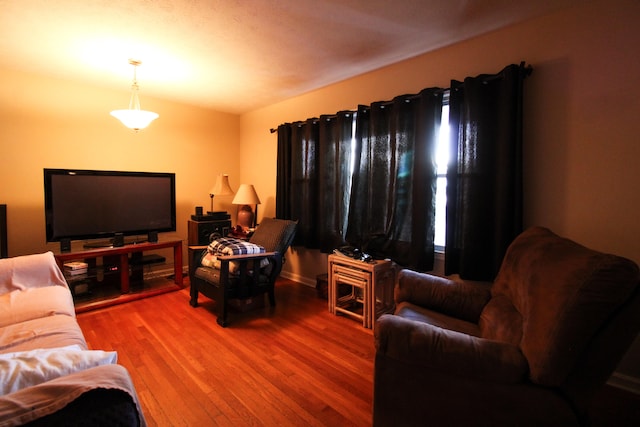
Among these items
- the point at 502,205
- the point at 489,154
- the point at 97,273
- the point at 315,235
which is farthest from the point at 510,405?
the point at 97,273

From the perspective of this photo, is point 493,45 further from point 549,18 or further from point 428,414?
point 428,414

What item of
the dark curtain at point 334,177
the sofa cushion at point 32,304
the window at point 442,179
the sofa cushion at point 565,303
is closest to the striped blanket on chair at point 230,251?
the dark curtain at point 334,177

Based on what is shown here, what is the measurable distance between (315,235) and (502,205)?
200 centimetres

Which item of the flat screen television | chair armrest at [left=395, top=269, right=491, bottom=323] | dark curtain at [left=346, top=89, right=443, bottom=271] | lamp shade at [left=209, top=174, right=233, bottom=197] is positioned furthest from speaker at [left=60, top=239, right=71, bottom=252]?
chair armrest at [left=395, top=269, right=491, bottom=323]

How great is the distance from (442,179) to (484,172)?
1.40 feet

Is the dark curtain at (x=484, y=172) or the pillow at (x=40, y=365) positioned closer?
the pillow at (x=40, y=365)

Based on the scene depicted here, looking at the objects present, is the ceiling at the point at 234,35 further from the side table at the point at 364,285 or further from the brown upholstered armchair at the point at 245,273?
the side table at the point at 364,285

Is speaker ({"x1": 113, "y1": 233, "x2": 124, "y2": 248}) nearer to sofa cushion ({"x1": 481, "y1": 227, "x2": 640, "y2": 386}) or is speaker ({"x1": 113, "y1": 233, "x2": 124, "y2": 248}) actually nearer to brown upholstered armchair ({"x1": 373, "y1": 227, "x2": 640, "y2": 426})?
brown upholstered armchair ({"x1": 373, "y1": 227, "x2": 640, "y2": 426})

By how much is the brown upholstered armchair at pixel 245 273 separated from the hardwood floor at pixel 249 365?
216 millimetres

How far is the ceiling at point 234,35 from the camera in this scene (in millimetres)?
1927

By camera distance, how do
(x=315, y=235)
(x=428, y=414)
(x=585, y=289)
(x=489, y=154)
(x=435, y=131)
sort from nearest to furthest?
(x=585, y=289)
(x=428, y=414)
(x=489, y=154)
(x=435, y=131)
(x=315, y=235)

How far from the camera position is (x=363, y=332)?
8.32 ft

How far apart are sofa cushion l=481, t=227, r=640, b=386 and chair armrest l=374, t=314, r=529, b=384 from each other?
0.23 feet

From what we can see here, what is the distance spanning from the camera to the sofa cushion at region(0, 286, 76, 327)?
1.61 m
